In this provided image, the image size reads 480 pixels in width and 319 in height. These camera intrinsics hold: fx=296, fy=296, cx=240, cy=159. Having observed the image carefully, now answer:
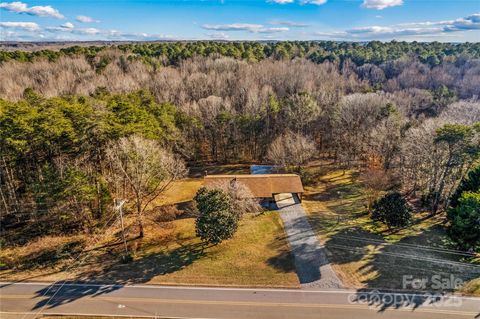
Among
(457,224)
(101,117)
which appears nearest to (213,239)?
(101,117)

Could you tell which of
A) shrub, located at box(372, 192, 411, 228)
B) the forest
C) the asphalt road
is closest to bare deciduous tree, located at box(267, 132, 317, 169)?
the forest

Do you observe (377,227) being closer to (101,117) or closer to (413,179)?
(413,179)

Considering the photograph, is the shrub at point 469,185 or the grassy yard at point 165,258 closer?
the grassy yard at point 165,258

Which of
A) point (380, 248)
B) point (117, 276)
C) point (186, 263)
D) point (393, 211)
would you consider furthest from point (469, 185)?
point (117, 276)

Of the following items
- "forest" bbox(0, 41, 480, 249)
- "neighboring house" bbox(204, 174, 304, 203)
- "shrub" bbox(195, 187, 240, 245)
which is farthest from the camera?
"neighboring house" bbox(204, 174, 304, 203)

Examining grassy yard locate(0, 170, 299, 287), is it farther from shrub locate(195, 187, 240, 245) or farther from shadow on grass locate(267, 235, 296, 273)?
shrub locate(195, 187, 240, 245)

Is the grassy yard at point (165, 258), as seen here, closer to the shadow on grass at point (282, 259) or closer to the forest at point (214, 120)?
the shadow on grass at point (282, 259)

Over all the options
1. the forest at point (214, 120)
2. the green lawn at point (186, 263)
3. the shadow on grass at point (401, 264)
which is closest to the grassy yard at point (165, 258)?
the green lawn at point (186, 263)
